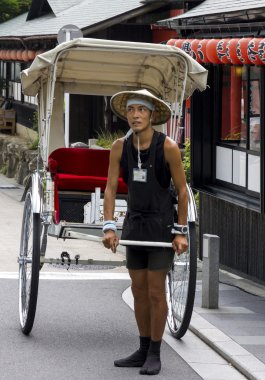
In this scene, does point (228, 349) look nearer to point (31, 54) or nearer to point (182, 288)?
point (182, 288)

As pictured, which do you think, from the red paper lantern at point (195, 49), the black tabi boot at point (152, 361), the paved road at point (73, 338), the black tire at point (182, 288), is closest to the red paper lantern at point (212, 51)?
the red paper lantern at point (195, 49)

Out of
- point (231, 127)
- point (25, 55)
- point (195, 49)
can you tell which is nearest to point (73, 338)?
point (195, 49)

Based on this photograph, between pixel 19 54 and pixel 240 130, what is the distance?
1854 cm

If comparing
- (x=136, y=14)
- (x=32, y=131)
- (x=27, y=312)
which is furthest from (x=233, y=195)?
(x=32, y=131)

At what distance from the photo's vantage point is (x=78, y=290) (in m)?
11.4

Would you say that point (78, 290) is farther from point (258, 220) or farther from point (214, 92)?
point (214, 92)

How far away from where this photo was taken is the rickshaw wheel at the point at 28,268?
27.9ft

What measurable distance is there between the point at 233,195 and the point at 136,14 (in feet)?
40.6

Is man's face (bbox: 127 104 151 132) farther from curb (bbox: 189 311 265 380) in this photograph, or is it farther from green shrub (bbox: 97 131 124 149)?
green shrub (bbox: 97 131 124 149)

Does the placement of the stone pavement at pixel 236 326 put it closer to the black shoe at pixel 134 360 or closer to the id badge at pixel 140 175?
the black shoe at pixel 134 360

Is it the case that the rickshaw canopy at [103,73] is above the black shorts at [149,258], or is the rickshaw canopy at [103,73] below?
above

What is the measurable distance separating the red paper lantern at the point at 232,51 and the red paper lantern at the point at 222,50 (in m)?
0.09

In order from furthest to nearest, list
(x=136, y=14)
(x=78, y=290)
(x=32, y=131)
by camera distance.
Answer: (x=32, y=131), (x=136, y=14), (x=78, y=290)

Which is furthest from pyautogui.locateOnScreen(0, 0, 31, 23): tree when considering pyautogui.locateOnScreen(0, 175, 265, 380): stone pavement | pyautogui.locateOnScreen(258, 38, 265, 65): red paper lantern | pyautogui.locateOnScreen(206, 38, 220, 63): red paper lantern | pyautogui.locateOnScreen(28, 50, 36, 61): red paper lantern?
pyautogui.locateOnScreen(258, 38, 265, 65): red paper lantern
